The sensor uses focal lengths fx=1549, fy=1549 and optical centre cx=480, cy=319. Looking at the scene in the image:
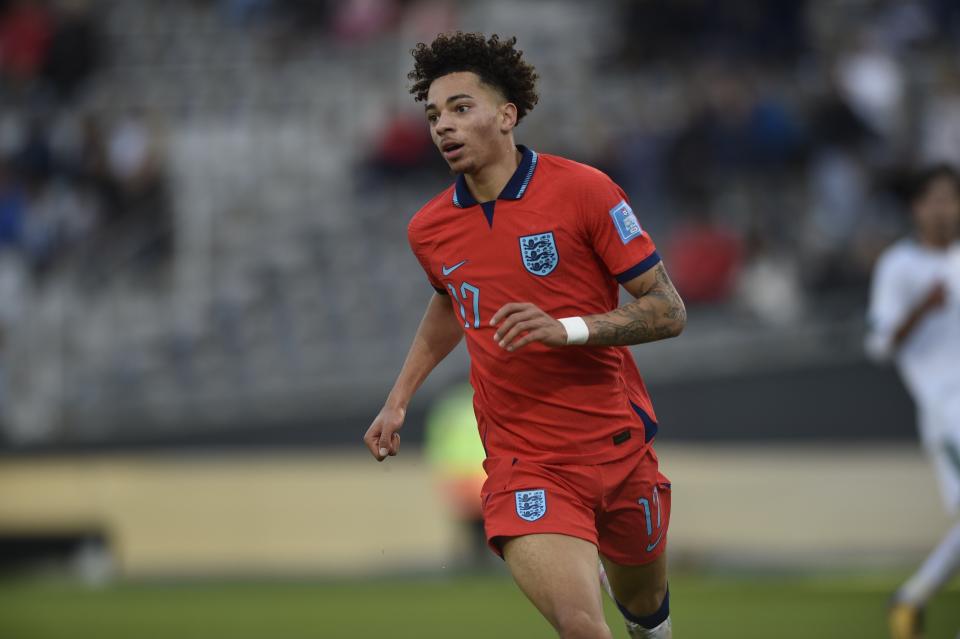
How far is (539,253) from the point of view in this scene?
5.65 meters

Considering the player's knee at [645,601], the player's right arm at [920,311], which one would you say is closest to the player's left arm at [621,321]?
the player's knee at [645,601]

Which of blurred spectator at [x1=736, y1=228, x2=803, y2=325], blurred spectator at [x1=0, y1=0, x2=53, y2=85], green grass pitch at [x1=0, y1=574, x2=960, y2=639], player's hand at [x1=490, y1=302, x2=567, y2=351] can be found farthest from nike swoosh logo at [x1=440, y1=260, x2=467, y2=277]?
blurred spectator at [x1=0, y1=0, x2=53, y2=85]

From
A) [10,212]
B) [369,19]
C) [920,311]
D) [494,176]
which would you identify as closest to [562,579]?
[494,176]

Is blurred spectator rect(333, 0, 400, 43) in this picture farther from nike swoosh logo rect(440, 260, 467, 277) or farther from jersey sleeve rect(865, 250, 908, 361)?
nike swoosh logo rect(440, 260, 467, 277)

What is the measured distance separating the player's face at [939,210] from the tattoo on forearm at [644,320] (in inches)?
146

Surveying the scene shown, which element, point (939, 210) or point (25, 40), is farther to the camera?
point (25, 40)

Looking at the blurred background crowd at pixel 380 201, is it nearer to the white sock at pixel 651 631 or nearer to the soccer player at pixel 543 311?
the white sock at pixel 651 631

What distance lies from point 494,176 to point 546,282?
450 millimetres

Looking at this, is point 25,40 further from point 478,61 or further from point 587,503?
point 587,503

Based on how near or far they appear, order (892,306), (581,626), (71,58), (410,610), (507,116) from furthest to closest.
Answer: (71,58) → (410,610) → (892,306) → (507,116) → (581,626)

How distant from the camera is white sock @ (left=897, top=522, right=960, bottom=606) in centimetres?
838

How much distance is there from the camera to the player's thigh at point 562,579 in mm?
5285

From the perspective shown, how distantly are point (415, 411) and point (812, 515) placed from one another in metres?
4.37

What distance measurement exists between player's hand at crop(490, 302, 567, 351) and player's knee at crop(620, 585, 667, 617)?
4.62 ft
